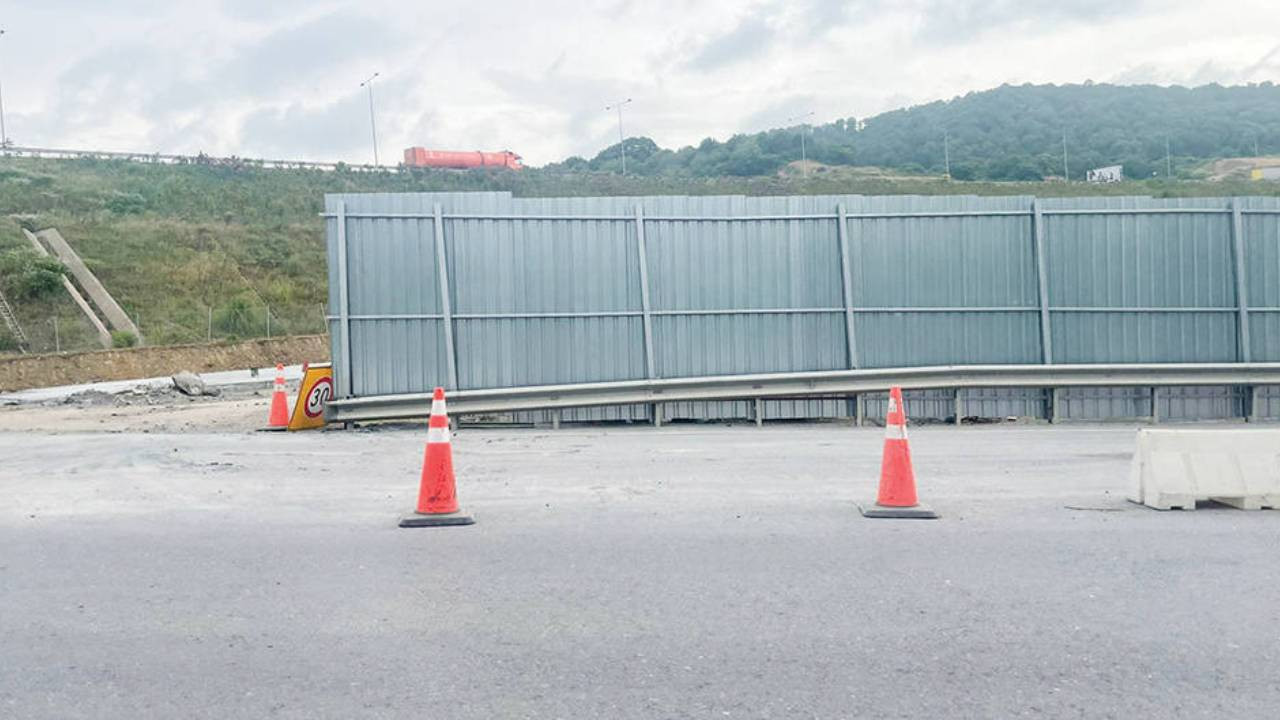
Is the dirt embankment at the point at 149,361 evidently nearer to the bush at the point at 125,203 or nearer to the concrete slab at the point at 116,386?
the concrete slab at the point at 116,386

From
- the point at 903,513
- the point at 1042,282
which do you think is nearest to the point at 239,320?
the point at 1042,282

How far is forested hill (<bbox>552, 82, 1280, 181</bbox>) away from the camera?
93.4 meters

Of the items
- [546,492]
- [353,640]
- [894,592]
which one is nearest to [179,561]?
[353,640]

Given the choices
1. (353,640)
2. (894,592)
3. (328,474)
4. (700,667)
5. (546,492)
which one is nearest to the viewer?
(700,667)

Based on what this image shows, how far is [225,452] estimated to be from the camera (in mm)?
12219

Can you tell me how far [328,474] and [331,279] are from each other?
4.92 m

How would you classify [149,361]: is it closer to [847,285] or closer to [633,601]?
[847,285]

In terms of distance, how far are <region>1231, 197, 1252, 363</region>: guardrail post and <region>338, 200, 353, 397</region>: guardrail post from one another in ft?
40.1

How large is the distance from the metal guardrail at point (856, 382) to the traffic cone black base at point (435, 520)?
284 inches

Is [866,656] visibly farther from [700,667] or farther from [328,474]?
[328,474]

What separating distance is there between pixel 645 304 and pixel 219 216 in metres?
46.3

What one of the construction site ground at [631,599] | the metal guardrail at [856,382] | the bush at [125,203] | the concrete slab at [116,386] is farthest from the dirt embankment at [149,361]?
the bush at [125,203]

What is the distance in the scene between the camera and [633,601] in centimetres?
575

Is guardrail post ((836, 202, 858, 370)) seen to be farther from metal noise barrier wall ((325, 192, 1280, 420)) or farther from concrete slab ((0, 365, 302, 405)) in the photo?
concrete slab ((0, 365, 302, 405))
